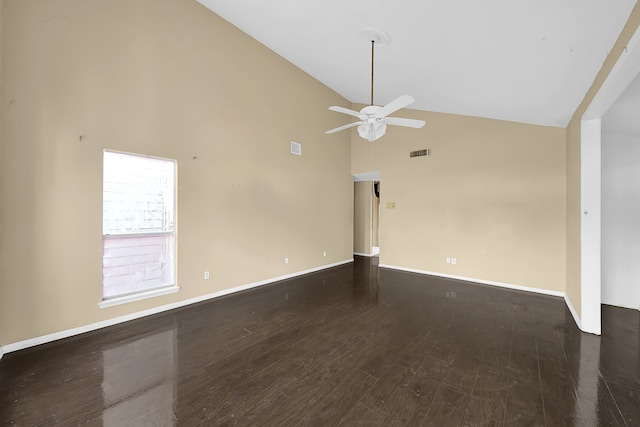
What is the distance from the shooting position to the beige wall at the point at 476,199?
172 inches

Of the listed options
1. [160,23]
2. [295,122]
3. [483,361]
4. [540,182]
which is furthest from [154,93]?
[540,182]

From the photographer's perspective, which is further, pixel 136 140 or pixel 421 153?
pixel 421 153

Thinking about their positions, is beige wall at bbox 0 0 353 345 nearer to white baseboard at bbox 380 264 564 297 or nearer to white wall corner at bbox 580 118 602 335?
white baseboard at bbox 380 264 564 297

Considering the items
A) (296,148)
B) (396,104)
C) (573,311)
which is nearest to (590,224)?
(573,311)

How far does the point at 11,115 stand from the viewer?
2.51 m

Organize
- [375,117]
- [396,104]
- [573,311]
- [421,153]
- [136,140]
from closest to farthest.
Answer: [396,104]
[375,117]
[136,140]
[573,311]
[421,153]

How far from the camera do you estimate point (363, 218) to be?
8.20 m

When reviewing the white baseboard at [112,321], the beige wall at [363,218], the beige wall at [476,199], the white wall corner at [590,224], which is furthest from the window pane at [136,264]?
the beige wall at [363,218]

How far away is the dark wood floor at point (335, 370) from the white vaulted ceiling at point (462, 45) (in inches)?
110

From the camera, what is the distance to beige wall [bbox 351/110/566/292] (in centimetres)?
438

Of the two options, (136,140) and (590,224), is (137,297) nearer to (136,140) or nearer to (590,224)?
(136,140)

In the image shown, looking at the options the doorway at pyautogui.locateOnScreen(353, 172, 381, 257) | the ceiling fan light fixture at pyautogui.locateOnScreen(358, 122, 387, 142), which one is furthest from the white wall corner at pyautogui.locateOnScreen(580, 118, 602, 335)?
the doorway at pyautogui.locateOnScreen(353, 172, 381, 257)

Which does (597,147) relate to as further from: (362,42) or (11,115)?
(11,115)

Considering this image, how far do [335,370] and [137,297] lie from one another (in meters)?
2.71
